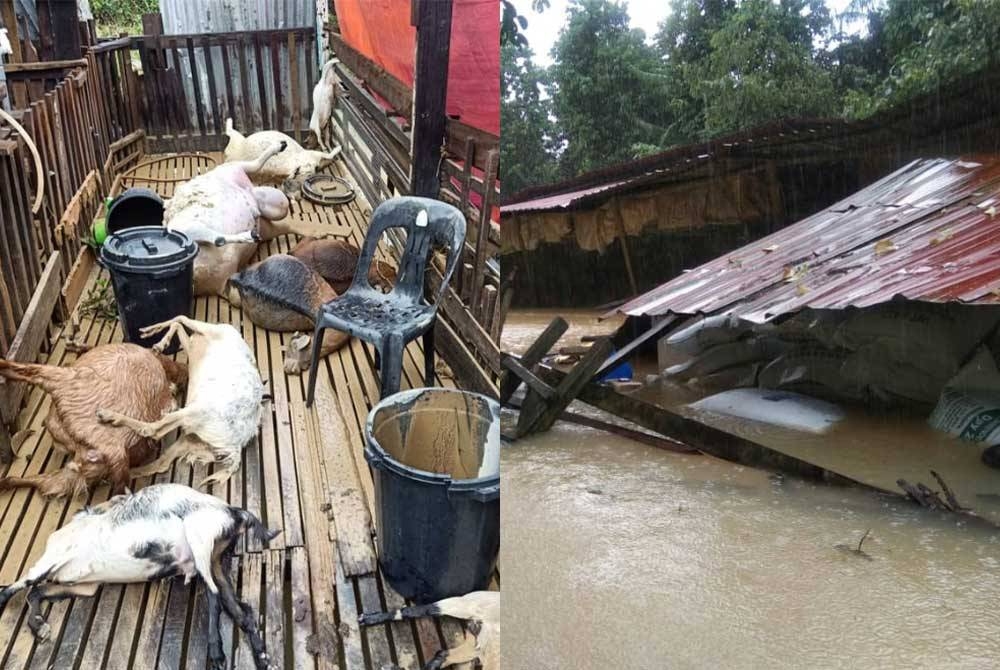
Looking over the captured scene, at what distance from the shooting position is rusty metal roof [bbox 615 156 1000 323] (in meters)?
3.58

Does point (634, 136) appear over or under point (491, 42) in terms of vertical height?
under

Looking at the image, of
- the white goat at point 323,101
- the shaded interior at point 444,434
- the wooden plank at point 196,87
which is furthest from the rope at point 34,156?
the wooden plank at point 196,87

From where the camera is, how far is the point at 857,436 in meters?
4.90

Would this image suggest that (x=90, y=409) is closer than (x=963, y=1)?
Yes

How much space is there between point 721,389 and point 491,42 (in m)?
3.39

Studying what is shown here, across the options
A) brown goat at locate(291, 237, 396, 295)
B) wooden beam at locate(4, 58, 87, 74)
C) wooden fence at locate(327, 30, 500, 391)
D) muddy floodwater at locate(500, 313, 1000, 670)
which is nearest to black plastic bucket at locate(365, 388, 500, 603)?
muddy floodwater at locate(500, 313, 1000, 670)

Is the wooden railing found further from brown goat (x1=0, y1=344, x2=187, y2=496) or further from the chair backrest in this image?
brown goat (x1=0, y1=344, x2=187, y2=496)

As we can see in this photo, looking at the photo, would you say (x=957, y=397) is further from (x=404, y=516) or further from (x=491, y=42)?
(x=404, y=516)

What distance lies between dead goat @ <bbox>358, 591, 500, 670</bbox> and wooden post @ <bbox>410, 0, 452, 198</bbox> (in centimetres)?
267

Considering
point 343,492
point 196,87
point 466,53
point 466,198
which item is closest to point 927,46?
point 466,53

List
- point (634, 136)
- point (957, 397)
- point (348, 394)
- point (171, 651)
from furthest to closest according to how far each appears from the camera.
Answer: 1. point (957, 397)
2. point (348, 394)
3. point (634, 136)
4. point (171, 651)

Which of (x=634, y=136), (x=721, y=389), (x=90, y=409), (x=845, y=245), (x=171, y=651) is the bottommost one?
(x=721, y=389)

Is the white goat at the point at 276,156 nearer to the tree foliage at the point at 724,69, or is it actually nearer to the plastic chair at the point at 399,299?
the plastic chair at the point at 399,299

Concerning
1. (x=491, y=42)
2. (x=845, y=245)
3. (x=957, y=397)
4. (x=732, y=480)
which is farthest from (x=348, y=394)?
(x=957, y=397)
